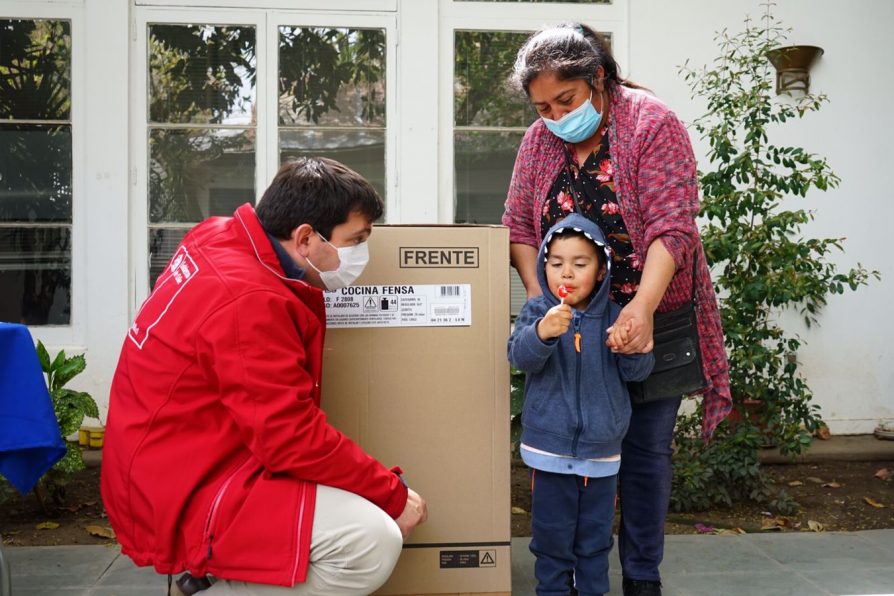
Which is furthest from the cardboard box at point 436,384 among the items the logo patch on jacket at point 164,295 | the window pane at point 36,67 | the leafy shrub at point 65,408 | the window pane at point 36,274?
the window pane at point 36,67

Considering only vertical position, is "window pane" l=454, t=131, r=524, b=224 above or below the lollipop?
above

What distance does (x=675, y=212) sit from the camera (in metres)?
2.13

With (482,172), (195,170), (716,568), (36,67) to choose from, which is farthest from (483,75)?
(716,568)

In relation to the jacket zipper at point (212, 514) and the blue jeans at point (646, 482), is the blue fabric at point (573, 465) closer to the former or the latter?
the blue jeans at point (646, 482)

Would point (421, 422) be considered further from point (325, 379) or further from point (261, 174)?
point (261, 174)

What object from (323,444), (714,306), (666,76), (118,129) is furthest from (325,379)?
(666,76)

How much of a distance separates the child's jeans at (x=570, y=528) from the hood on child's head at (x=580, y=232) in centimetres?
48

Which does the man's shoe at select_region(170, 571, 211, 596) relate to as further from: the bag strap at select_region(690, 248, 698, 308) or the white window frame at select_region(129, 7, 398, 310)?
the white window frame at select_region(129, 7, 398, 310)

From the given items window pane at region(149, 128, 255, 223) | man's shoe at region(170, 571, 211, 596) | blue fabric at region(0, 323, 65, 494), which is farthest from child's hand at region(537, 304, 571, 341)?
window pane at region(149, 128, 255, 223)

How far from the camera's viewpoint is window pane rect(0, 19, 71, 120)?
4.36m

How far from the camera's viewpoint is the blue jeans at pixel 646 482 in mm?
2340

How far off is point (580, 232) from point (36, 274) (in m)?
3.29

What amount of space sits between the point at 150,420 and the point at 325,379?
1.82ft

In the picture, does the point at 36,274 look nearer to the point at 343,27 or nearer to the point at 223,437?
the point at 343,27
